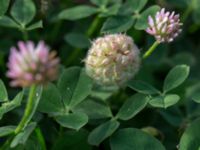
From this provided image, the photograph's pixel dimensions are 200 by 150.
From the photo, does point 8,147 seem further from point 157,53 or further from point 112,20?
point 157,53

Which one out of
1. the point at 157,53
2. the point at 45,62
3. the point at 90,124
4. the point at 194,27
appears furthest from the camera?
the point at 194,27

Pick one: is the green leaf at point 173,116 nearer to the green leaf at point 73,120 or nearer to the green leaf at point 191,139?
the green leaf at point 191,139

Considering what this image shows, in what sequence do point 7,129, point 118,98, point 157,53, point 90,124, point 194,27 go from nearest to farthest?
1. point 7,129
2. point 90,124
3. point 118,98
4. point 157,53
5. point 194,27

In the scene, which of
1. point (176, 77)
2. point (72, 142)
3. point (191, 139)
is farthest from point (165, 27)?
point (72, 142)

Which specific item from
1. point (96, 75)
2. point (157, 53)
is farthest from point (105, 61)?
point (157, 53)

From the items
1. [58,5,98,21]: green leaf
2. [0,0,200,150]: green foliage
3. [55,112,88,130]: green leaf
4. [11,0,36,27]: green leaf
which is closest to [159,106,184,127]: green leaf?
[0,0,200,150]: green foliage

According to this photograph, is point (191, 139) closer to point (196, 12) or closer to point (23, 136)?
point (23, 136)

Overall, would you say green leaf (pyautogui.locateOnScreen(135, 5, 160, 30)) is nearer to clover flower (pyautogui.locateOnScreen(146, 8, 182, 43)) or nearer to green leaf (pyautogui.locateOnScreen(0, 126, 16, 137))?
clover flower (pyautogui.locateOnScreen(146, 8, 182, 43))
